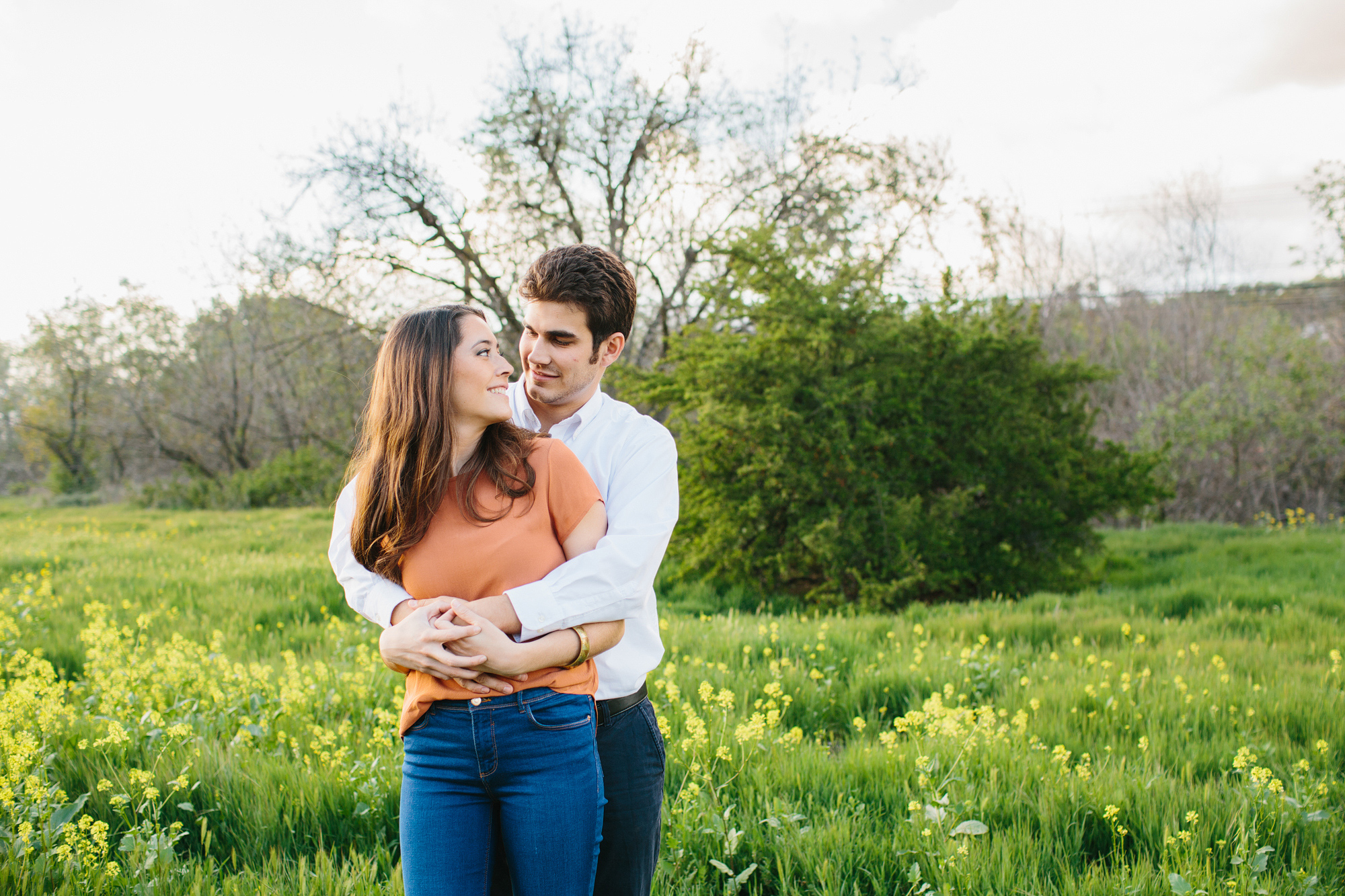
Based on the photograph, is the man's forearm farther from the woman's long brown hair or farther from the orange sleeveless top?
the woman's long brown hair

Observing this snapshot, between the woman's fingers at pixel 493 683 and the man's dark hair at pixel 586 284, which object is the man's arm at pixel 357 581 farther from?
the man's dark hair at pixel 586 284

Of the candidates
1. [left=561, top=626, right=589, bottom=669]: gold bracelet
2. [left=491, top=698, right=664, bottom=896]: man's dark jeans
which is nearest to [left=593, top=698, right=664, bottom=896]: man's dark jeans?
[left=491, top=698, right=664, bottom=896]: man's dark jeans

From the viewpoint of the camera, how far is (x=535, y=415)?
96.6 inches

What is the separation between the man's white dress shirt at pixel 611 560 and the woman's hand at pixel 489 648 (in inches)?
2.5

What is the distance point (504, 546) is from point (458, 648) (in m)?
0.27

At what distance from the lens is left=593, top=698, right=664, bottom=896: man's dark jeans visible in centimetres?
201

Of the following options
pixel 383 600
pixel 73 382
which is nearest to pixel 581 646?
pixel 383 600

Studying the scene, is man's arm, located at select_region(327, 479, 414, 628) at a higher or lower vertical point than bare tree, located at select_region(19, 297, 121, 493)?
lower

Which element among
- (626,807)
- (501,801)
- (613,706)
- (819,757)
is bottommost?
(819,757)

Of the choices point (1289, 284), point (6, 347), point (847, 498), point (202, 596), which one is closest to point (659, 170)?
point (847, 498)

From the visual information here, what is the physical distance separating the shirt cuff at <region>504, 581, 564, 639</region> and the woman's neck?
393mm

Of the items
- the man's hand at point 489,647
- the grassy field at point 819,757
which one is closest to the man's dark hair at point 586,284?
the man's hand at point 489,647

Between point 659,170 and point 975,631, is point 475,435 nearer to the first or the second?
point 975,631

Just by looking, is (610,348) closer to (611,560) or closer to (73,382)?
(611,560)
